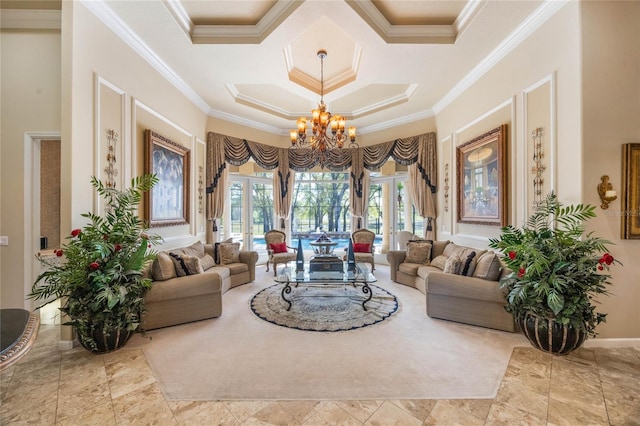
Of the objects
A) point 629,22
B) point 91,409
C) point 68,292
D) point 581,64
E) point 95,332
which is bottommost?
point 91,409

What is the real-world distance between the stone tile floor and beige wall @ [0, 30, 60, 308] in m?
2.04

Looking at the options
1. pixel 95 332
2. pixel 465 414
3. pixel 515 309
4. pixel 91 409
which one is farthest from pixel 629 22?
pixel 95 332

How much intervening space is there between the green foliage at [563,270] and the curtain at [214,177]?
5.02 meters

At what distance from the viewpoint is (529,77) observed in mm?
3238

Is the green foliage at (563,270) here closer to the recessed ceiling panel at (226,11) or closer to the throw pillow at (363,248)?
the throw pillow at (363,248)

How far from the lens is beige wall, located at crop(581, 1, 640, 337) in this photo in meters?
2.65

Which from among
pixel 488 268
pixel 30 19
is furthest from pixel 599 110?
pixel 30 19

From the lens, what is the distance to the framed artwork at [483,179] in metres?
3.73

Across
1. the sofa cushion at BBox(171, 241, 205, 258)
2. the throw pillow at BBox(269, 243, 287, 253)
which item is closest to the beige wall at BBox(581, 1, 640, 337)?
the throw pillow at BBox(269, 243, 287, 253)

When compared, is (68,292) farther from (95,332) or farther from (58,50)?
(58,50)

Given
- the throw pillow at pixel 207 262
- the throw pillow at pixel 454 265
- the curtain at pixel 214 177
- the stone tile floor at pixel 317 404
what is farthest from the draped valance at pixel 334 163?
the stone tile floor at pixel 317 404

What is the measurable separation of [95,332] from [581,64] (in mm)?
5454

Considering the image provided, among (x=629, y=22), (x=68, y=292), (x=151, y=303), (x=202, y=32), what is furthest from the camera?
(x=202, y=32)

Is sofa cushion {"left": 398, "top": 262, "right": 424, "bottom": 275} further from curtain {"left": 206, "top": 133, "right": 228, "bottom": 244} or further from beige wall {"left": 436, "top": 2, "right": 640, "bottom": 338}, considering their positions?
curtain {"left": 206, "top": 133, "right": 228, "bottom": 244}
